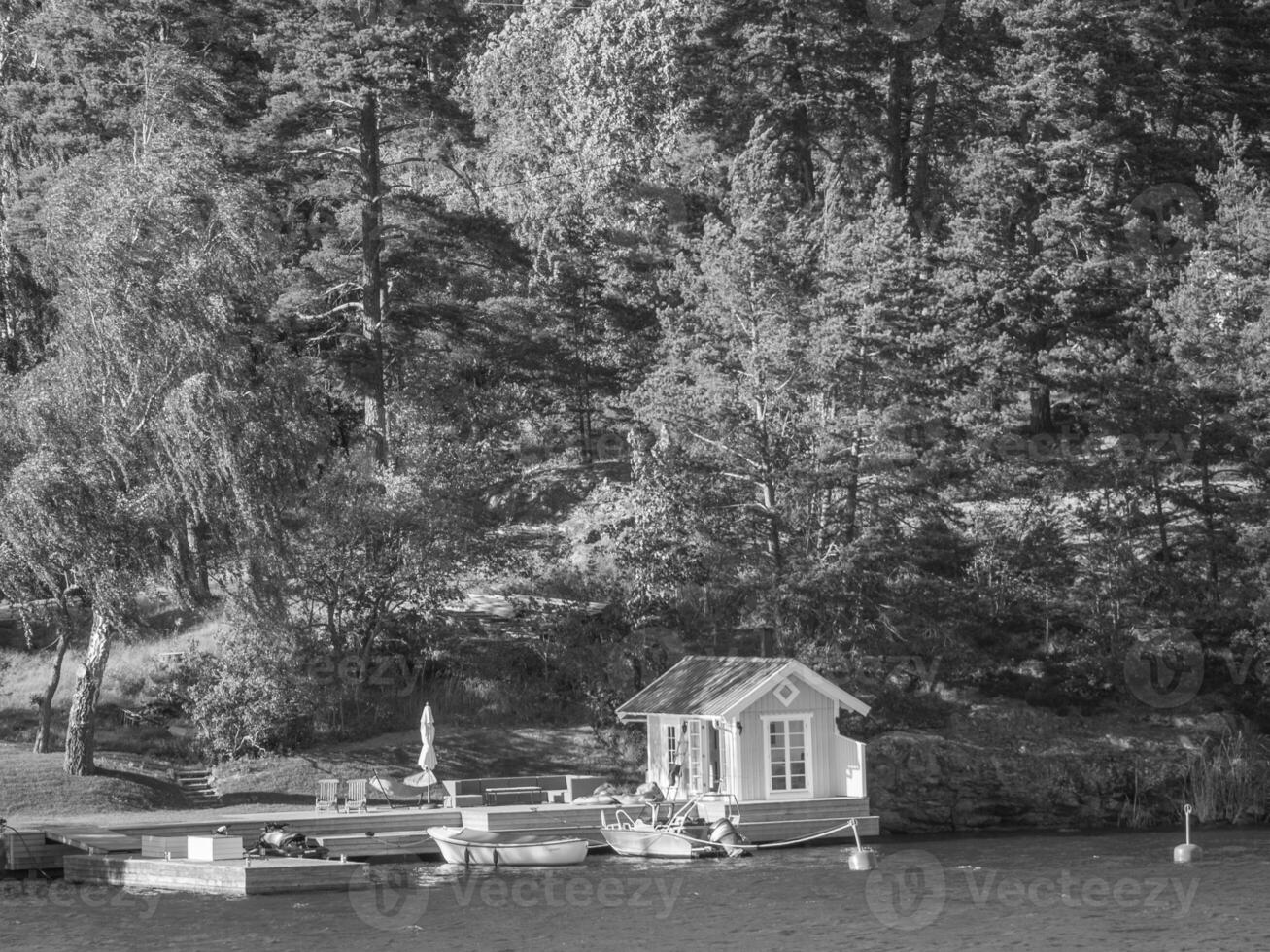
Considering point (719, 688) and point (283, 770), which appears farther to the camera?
point (283, 770)

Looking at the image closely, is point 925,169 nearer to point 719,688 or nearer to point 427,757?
point 719,688

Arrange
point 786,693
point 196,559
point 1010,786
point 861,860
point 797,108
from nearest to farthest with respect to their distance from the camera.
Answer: point 861,860, point 196,559, point 786,693, point 1010,786, point 797,108

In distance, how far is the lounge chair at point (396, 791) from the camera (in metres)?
35.0

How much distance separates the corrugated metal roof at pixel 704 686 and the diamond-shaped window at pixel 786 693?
0.40m

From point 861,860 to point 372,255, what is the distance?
23.2 m

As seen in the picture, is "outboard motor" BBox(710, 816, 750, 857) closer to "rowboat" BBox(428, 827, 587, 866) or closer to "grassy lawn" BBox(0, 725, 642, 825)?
"rowboat" BBox(428, 827, 587, 866)

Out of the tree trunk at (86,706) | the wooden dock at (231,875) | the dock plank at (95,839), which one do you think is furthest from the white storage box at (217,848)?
the tree trunk at (86,706)

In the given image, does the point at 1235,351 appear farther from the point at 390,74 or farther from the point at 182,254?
the point at 182,254

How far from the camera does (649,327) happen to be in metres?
50.5

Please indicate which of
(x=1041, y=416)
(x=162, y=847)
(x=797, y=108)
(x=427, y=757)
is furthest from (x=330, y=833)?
(x=797, y=108)

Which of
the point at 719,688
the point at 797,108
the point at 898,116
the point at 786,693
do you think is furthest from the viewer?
the point at 898,116

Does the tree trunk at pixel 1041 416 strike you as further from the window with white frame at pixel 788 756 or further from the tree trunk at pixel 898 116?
the window with white frame at pixel 788 756

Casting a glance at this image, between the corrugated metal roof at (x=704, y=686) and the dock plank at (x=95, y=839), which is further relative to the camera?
the corrugated metal roof at (x=704, y=686)

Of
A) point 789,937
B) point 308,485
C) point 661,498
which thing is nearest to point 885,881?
point 789,937
